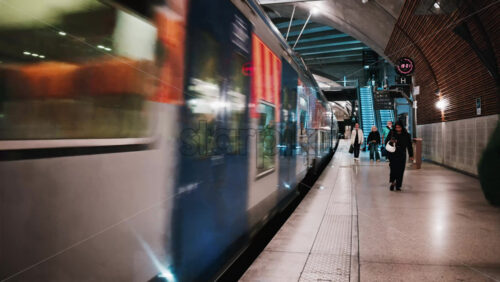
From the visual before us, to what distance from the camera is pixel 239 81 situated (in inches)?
117

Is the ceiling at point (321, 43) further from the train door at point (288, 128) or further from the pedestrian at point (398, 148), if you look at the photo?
the train door at point (288, 128)

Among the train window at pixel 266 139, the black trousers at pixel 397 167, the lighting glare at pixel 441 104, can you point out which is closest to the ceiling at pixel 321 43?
the lighting glare at pixel 441 104

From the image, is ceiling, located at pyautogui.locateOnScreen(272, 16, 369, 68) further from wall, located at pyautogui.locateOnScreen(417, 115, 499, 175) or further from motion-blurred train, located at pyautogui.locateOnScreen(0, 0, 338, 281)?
motion-blurred train, located at pyautogui.locateOnScreen(0, 0, 338, 281)

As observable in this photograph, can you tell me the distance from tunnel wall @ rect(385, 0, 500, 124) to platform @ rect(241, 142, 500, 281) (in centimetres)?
323

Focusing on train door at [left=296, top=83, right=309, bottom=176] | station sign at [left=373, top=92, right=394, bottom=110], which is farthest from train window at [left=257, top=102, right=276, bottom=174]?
station sign at [left=373, top=92, right=394, bottom=110]

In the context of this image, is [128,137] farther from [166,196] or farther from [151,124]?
[166,196]

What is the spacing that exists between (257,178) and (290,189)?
213cm

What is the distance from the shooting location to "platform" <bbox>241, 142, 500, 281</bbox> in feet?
10.4

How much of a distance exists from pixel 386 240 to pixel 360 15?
1151 centimetres

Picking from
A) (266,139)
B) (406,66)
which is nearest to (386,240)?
(266,139)

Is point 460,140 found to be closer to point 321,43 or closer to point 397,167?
point 397,167

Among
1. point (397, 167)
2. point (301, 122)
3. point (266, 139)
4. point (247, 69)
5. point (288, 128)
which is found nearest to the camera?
point (247, 69)

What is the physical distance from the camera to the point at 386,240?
13.6ft

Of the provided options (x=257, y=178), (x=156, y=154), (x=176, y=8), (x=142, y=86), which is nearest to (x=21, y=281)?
(x=156, y=154)
